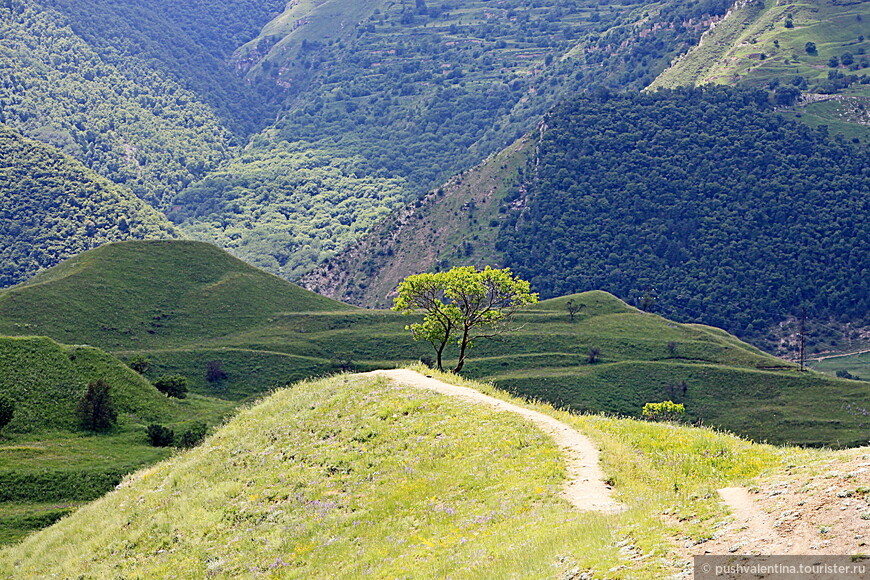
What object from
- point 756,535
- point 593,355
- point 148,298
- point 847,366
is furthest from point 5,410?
point 847,366

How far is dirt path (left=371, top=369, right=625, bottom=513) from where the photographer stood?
933 inches

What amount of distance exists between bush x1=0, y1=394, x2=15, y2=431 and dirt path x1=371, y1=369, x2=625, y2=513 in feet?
141

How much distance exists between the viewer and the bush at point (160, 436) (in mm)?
75125

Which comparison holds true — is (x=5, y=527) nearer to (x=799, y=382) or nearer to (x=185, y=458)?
(x=185, y=458)

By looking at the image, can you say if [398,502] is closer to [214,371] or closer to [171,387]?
[171,387]

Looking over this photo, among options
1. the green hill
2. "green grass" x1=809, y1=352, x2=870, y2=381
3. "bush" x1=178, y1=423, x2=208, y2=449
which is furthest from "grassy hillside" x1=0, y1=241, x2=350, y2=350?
"green grass" x1=809, y1=352, x2=870, y2=381

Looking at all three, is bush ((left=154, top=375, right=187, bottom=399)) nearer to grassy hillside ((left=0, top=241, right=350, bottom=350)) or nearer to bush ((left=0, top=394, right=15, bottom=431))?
bush ((left=0, top=394, right=15, bottom=431))

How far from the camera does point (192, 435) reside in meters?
69.9

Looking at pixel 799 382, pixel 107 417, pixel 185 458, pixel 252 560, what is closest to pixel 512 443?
pixel 252 560

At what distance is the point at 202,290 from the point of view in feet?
529

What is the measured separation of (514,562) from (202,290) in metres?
148

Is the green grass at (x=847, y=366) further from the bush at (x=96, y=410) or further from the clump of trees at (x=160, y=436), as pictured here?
the bush at (x=96, y=410)

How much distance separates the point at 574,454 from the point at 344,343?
414 ft

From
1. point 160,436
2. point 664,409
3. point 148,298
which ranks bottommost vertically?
point 664,409
